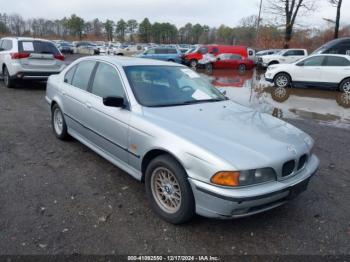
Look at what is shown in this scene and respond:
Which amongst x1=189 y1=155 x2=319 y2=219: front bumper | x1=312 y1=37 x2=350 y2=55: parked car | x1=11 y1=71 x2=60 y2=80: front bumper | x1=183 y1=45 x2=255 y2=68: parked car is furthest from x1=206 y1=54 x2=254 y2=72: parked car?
x1=189 y1=155 x2=319 y2=219: front bumper

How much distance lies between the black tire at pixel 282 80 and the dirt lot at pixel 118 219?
9.73 m

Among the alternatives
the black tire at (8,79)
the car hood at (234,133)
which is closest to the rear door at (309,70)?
the car hood at (234,133)

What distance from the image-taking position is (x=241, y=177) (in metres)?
2.75

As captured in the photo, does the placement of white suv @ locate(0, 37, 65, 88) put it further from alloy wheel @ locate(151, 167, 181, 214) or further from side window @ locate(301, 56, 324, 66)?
side window @ locate(301, 56, 324, 66)

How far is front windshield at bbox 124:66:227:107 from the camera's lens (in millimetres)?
3893

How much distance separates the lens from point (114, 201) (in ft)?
12.0

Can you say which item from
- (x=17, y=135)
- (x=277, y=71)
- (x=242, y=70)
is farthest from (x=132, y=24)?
(x=17, y=135)

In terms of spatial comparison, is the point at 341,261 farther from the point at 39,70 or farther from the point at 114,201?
the point at 39,70

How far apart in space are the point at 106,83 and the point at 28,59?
7405 mm

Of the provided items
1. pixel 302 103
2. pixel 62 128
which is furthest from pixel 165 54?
pixel 62 128

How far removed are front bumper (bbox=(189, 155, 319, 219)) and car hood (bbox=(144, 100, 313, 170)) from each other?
22cm

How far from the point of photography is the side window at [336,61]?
12.8 m

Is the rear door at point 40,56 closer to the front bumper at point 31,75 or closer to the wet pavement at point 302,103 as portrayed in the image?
the front bumper at point 31,75

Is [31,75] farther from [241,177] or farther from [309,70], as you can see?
[309,70]
